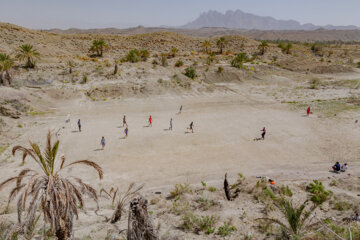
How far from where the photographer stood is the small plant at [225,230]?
333 inches

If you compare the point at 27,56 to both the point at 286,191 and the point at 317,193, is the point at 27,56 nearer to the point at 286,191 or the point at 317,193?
the point at 286,191

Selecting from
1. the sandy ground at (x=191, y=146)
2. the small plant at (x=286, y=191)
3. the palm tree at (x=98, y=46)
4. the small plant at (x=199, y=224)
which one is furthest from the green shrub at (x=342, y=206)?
the palm tree at (x=98, y=46)

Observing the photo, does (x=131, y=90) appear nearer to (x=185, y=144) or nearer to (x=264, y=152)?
(x=185, y=144)

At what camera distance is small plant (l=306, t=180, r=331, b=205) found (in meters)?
11.1

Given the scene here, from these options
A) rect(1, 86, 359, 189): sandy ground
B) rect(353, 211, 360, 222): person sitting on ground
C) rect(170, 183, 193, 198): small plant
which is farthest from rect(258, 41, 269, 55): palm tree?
rect(353, 211, 360, 222): person sitting on ground

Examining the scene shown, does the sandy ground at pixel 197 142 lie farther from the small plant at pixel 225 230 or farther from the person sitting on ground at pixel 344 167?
the small plant at pixel 225 230

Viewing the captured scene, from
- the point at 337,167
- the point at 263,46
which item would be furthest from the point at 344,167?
the point at 263,46

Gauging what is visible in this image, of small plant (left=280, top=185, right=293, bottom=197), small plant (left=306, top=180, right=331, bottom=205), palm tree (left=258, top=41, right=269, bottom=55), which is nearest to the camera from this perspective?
small plant (left=306, top=180, right=331, bottom=205)

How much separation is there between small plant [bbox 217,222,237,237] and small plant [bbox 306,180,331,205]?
16.0 ft

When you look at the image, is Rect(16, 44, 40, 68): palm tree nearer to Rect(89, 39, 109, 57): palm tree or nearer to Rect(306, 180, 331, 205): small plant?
Rect(89, 39, 109, 57): palm tree

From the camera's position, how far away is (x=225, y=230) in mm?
8578

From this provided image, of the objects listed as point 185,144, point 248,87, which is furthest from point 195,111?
point 248,87

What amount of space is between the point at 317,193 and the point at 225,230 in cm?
613

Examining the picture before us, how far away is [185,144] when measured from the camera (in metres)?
18.2
